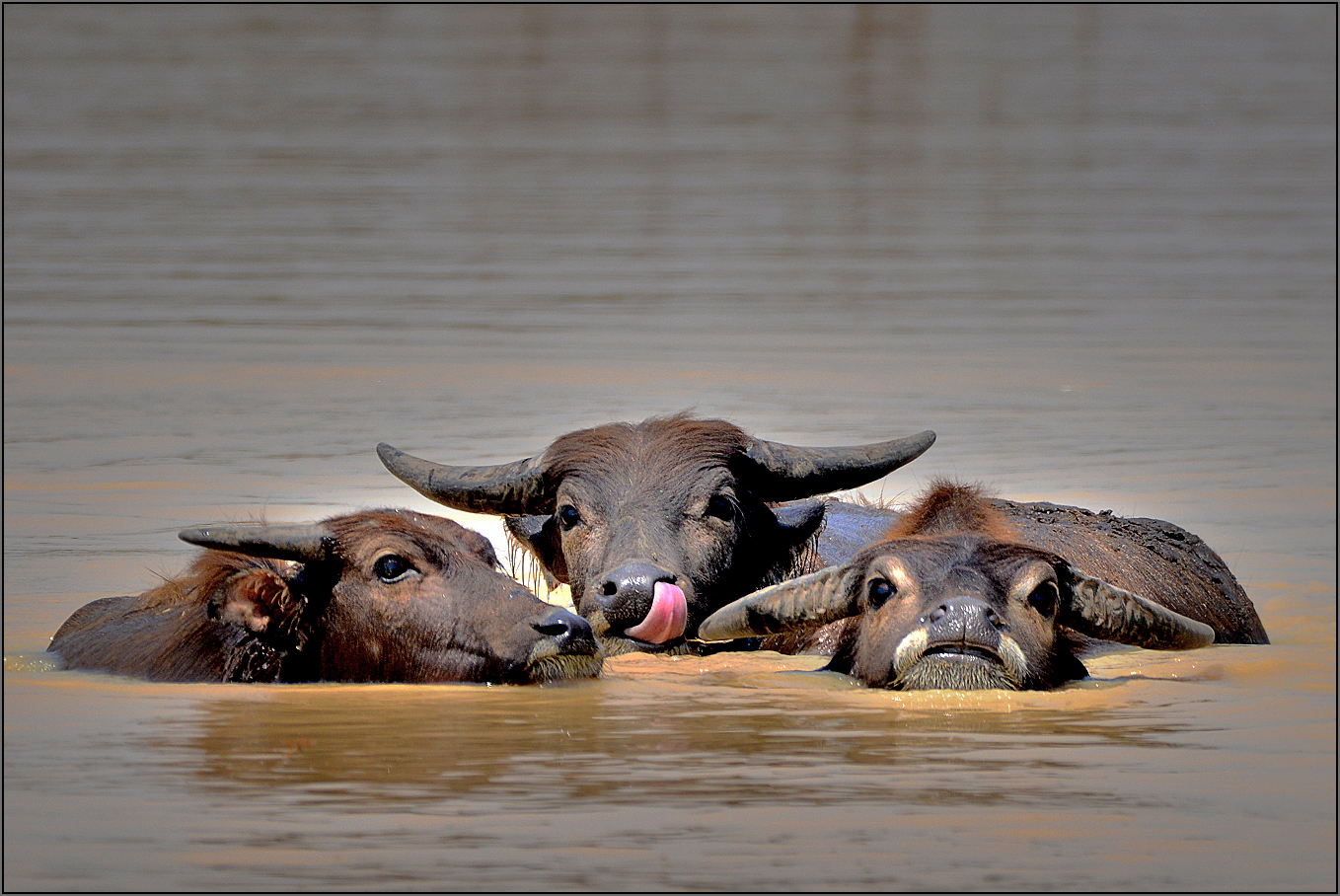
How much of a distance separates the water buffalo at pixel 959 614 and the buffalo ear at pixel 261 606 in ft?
5.79

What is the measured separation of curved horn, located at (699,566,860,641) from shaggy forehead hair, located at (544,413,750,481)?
1.47m

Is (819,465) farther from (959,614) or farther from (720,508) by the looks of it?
(959,614)

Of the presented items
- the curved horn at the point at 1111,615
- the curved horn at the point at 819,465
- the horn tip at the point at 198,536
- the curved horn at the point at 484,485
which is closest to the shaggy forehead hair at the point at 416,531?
the horn tip at the point at 198,536

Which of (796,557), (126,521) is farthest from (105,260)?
(796,557)

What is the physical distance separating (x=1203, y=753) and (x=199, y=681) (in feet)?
13.7

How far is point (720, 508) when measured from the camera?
1182 cm

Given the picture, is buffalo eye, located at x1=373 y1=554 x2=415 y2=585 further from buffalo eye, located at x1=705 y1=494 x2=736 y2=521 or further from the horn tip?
buffalo eye, located at x1=705 y1=494 x2=736 y2=521

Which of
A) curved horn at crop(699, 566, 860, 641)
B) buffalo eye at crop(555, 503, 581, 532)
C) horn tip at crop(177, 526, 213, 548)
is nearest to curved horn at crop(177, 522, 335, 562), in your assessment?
horn tip at crop(177, 526, 213, 548)

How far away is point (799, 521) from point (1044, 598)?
92.2 inches

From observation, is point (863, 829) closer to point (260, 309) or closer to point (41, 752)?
point (41, 752)

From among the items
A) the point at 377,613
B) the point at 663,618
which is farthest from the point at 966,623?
the point at 377,613

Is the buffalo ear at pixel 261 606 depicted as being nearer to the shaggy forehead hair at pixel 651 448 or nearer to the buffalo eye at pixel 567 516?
the buffalo eye at pixel 567 516

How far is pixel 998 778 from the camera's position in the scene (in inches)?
335

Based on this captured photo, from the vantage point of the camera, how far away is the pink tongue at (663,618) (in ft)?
35.8
